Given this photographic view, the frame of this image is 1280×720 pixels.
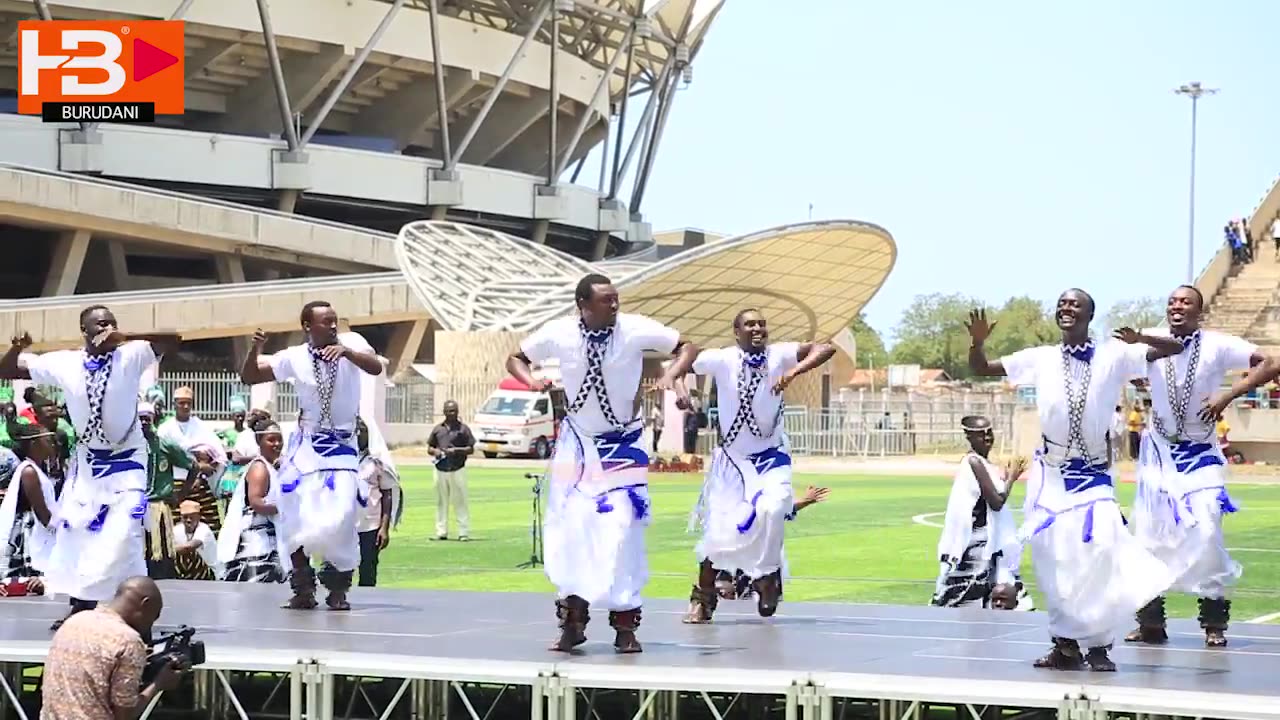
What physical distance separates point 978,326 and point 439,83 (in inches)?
2358

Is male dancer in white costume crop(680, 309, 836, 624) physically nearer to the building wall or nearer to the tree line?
the building wall

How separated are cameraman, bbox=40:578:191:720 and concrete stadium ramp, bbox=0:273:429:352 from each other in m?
49.9

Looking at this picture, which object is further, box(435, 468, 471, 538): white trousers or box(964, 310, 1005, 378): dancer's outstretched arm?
box(435, 468, 471, 538): white trousers

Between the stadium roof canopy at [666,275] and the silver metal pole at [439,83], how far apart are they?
440 centimetres

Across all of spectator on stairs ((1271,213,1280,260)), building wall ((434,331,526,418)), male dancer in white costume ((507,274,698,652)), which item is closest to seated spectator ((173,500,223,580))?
male dancer in white costume ((507,274,698,652))

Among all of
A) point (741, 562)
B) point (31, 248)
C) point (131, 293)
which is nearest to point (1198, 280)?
point (131, 293)

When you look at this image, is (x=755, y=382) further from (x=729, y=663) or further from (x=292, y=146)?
(x=292, y=146)

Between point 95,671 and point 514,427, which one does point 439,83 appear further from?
point 95,671

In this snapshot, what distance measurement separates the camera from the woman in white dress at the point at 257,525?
53.0 ft

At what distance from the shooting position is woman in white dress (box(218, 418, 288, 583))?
16141 millimetres

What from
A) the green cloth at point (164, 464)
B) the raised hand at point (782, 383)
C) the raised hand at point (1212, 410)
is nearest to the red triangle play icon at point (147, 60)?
the green cloth at point (164, 464)

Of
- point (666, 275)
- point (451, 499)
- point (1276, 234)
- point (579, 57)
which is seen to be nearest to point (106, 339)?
point (451, 499)

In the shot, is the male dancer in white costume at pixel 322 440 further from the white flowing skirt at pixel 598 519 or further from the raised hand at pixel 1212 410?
the raised hand at pixel 1212 410

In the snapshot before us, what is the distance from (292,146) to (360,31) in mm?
4328
